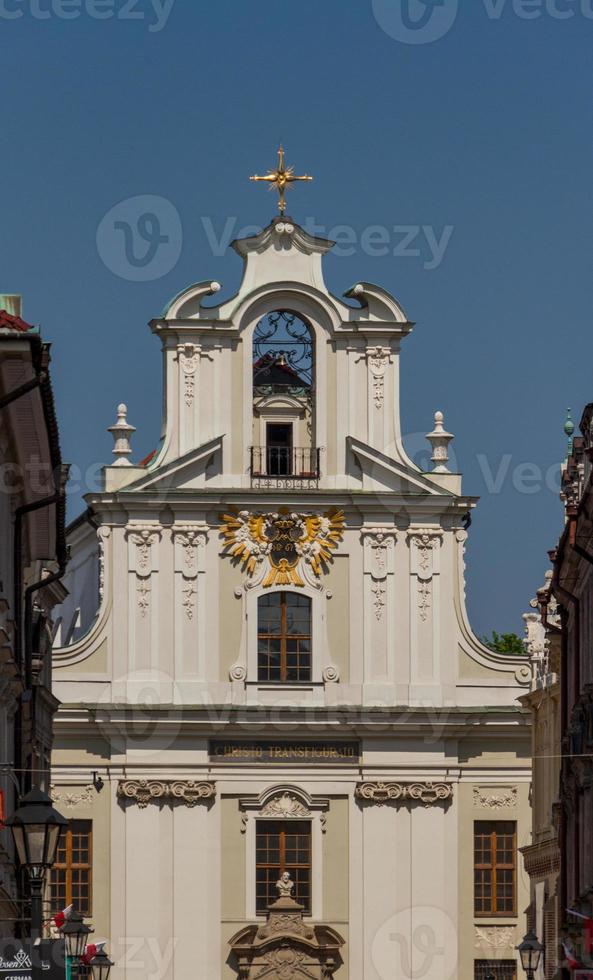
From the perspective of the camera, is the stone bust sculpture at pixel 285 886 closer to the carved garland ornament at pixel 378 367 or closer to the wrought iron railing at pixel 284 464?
the wrought iron railing at pixel 284 464

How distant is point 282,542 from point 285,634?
2048 mm

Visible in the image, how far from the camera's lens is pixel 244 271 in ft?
216

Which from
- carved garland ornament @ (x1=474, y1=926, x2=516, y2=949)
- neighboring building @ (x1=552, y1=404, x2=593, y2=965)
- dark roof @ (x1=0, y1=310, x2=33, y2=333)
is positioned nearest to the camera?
dark roof @ (x1=0, y1=310, x2=33, y2=333)

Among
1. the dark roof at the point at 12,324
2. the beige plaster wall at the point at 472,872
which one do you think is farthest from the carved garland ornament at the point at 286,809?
the dark roof at the point at 12,324

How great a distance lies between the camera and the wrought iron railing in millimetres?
65000

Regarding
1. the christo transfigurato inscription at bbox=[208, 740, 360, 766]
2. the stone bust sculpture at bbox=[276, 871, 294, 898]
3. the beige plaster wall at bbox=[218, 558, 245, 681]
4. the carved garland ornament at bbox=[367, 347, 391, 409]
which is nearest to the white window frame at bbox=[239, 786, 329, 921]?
the christo transfigurato inscription at bbox=[208, 740, 360, 766]

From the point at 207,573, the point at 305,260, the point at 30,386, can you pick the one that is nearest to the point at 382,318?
the point at 305,260

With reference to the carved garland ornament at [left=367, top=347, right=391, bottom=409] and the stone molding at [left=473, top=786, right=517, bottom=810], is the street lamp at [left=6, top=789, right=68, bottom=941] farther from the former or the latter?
the carved garland ornament at [left=367, top=347, right=391, bottom=409]

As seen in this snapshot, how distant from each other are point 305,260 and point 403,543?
6.68m

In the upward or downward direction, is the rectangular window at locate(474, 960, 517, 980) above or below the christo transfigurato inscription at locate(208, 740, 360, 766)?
below

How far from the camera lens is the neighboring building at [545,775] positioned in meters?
56.6

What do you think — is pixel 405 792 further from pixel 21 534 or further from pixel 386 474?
pixel 21 534

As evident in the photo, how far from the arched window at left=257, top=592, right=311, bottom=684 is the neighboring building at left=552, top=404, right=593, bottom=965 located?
1418cm

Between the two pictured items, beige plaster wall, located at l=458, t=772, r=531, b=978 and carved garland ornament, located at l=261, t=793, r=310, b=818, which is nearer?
beige plaster wall, located at l=458, t=772, r=531, b=978
